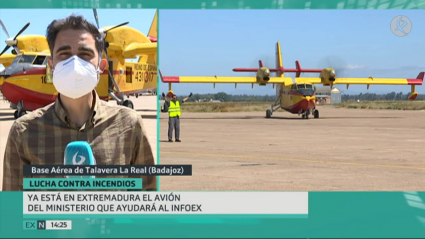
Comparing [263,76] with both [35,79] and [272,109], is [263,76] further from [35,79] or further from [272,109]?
[35,79]

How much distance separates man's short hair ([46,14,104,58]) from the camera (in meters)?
2.85

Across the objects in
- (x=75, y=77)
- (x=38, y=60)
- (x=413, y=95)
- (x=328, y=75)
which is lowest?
(x=413, y=95)

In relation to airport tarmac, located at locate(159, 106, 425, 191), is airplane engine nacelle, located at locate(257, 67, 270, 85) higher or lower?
higher

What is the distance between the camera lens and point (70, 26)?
9.39 ft

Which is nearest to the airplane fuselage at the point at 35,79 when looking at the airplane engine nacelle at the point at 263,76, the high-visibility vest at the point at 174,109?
the high-visibility vest at the point at 174,109

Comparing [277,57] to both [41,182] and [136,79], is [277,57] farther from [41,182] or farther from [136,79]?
[41,182]

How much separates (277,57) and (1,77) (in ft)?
136

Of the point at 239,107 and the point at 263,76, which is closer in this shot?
the point at 263,76

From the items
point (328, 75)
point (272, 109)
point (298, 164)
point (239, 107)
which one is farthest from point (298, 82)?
point (239, 107)

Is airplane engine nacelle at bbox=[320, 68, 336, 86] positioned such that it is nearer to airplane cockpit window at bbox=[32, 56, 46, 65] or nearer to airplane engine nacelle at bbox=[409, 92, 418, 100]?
airplane engine nacelle at bbox=[409, 92, 418, 100]

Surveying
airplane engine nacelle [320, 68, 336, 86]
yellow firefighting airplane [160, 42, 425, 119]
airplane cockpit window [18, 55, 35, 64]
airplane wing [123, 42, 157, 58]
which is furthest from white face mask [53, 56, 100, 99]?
airplane engine nacelle [320, 68, 336, 86]

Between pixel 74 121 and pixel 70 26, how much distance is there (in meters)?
0.52

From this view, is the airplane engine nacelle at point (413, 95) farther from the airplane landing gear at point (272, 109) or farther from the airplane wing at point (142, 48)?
the airplane wing at point (142, 48)

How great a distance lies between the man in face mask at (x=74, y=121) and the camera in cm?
271
